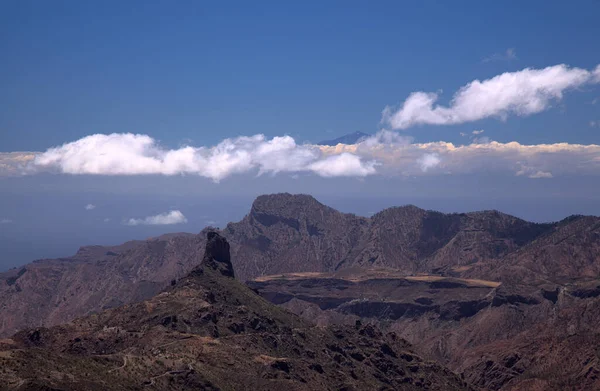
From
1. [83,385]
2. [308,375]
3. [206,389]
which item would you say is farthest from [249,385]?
[83,385]

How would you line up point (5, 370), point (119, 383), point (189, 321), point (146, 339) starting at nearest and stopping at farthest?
→ point (5, 370), point (119, 383), point (146, 339), point (189, 321)

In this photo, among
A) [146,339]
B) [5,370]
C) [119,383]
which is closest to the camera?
[5,370]

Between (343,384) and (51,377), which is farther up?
(51,377)

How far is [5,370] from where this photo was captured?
422 ft

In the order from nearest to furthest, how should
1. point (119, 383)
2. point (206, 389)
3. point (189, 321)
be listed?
point (119, 383), point (206, 389), point (189, 321)

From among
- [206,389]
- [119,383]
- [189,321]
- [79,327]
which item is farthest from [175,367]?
[79,327]

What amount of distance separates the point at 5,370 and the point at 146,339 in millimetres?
50405

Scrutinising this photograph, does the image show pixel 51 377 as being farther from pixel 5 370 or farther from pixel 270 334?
pixel 270 334

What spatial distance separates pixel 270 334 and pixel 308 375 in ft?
70.9

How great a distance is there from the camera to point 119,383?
139 m

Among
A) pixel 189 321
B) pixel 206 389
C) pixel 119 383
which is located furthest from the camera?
pixel 189 321

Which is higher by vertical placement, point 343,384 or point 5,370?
point 5,370

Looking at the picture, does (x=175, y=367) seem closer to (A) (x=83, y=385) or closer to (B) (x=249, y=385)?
(B) (x=249, y=385)

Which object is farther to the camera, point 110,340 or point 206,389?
point 110,340
